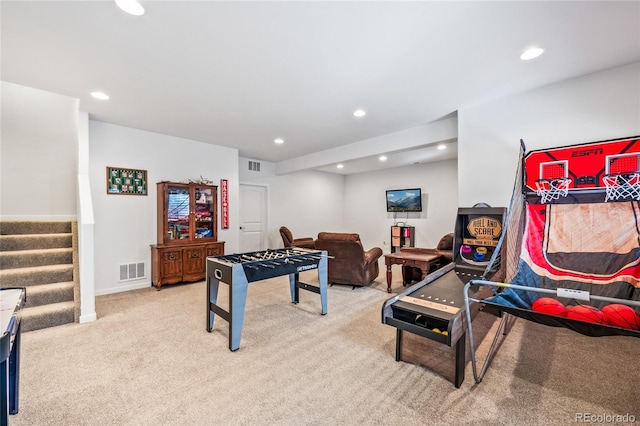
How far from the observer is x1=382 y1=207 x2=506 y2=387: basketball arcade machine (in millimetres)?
1957

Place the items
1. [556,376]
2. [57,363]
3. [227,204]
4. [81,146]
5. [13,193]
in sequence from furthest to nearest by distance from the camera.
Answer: [227,204] → [13,193] → [81,146] → [57,363] → [556,376]

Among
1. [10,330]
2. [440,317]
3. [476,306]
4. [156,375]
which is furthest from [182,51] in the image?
[476,306]

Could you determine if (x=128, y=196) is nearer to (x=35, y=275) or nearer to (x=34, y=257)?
(x=34, y=257)

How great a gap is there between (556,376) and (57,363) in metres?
4.12

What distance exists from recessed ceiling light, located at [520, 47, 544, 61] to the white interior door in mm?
5752

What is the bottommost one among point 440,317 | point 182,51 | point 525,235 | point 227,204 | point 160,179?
point 440,317

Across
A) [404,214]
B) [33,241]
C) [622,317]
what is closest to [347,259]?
[622,317]

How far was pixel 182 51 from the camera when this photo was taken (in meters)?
2.43

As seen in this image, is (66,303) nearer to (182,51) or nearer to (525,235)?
(182,51)

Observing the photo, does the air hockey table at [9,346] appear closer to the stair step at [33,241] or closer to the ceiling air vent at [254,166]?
the stair step at [33,241]

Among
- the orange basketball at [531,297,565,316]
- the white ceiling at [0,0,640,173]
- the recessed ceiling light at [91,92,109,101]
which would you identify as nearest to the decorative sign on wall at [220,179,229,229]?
the white ceiling at [0,0,640,173]

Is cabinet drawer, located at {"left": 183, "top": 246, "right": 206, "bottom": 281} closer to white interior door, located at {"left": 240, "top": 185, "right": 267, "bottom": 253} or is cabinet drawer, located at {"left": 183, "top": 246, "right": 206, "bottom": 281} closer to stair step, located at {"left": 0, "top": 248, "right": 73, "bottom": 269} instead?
stair step, located at {"left": 0, "top": 248, "right": 73, "bottom": 269}

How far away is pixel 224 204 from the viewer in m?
5.66

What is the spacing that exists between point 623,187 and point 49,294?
241 inches
